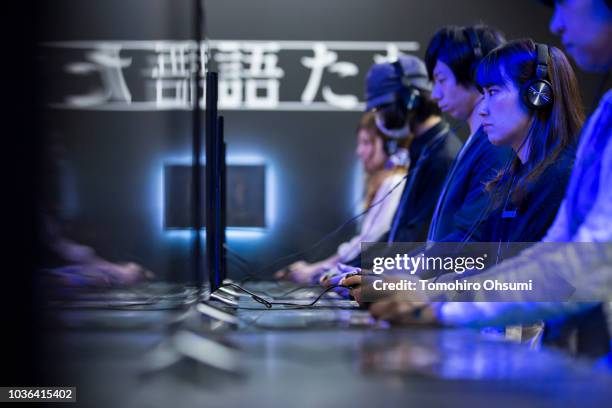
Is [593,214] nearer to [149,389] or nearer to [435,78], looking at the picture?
[149,389]

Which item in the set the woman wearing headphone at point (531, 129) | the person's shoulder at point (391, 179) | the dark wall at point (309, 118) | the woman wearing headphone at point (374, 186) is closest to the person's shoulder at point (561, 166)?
the woman wearing headphone at point (531, 129)

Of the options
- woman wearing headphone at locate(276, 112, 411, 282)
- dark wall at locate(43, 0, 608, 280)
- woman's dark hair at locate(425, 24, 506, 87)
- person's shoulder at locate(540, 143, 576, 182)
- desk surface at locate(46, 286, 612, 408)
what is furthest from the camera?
dark wall at locate(43, 0, 608, 280)

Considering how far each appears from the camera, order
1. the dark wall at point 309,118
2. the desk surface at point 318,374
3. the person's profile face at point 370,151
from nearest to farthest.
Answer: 1. the desk surface at point 318,374
2. the dark wall at point 309,118
3. the person's profile face at point 370,151

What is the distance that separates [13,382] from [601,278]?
687 millimetres

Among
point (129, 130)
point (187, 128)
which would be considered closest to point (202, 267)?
point (187, 128)

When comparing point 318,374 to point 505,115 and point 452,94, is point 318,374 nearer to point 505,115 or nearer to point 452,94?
point 505,115

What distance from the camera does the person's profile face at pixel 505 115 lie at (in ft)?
4.04

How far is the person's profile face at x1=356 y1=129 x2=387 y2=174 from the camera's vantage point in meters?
2.63

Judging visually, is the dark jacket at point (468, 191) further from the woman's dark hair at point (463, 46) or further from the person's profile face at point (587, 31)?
the person's profile face at point (587, 31)

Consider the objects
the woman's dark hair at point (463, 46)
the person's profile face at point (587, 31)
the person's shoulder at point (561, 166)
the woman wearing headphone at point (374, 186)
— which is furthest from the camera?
the woman wearing headphone at point (374, 186)

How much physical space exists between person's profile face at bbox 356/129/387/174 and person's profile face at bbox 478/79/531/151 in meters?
1.27

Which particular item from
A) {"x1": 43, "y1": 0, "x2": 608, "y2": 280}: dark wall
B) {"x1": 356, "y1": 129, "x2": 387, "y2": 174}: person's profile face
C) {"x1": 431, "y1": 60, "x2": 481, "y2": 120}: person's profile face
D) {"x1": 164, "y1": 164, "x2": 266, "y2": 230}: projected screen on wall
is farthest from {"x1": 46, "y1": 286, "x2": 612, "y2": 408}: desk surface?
{"x1": 356, "y1": 129, "x2": 387, "y2": 174}: person's profile face

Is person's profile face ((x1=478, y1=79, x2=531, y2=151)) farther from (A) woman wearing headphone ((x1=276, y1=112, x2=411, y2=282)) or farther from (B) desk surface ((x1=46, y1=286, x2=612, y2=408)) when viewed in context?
(A) woman wearing headphone ((x1=276, y1=112, x2=411, y2=282))

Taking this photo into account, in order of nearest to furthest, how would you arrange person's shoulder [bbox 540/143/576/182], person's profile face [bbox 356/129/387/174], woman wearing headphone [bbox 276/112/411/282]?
person's shoulder [bbox 540/143/576/182] → woman wearing headphone [bbox 276/112/411/282] → person's profile face [bbox 356/129/387/174]
